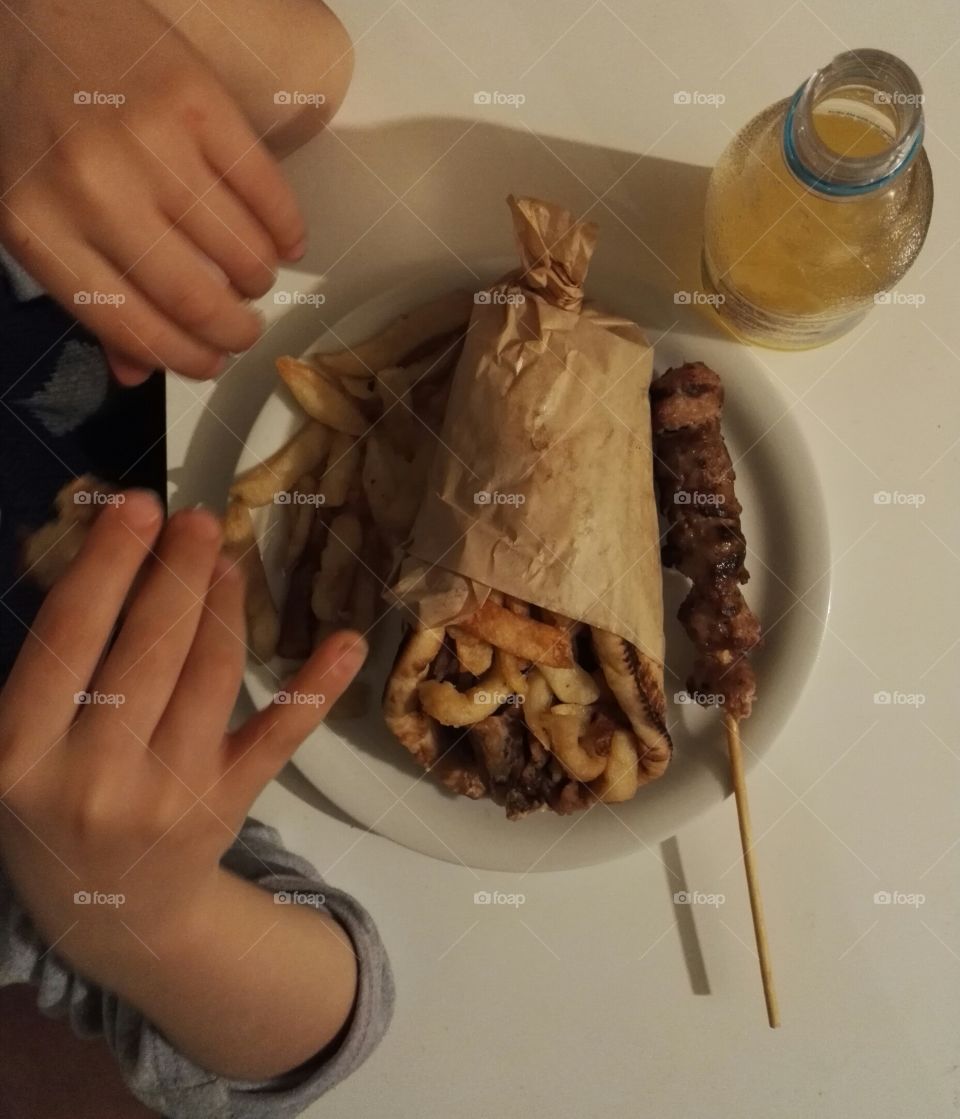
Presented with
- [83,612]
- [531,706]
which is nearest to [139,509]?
[83,612]

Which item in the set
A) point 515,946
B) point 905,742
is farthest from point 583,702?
point 905,742

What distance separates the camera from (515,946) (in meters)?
1.00

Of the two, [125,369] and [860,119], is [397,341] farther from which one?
[860,119]

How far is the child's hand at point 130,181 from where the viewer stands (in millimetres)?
803

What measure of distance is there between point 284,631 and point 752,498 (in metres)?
0.60

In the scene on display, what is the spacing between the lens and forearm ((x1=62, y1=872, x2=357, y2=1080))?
84cm

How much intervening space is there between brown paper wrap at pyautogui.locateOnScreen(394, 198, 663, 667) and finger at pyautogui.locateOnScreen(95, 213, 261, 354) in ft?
0.85

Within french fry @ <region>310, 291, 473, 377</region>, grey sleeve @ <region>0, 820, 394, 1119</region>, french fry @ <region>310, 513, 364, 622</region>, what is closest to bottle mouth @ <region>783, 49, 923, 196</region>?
french fry @ <region>310, 291, 473, 377</region>

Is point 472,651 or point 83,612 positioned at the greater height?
point 83,612

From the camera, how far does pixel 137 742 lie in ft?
2.46

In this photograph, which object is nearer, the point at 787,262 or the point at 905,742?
the point at 787,262

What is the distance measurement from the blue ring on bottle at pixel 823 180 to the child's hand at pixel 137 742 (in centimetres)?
62

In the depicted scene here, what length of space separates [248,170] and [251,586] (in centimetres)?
44

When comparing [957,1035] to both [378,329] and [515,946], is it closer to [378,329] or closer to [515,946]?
[515,946]
